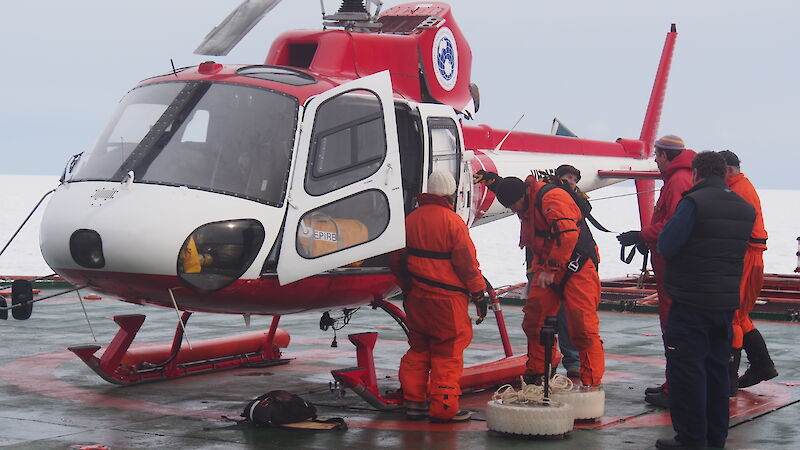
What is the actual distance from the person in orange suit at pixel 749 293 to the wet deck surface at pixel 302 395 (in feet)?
0.57

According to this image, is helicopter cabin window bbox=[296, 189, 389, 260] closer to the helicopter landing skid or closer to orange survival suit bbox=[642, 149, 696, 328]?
the helicopter landing skid

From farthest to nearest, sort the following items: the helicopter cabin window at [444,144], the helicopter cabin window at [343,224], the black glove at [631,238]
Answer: the helicopter cabin window at [444,144]
the black glove at [631,238]
the helicopter cabin window at [343,224]

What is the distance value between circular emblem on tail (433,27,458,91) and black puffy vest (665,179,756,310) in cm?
358

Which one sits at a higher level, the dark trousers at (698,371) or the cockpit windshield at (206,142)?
the cockpit windshield at (206,142)

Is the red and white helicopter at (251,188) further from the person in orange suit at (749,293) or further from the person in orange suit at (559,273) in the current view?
the person in orange suit at (749,293)

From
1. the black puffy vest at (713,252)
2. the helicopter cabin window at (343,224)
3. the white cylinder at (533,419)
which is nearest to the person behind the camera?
the black puffy vest at (713,252)

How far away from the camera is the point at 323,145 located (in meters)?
7.39

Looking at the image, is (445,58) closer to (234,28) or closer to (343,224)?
(234,28)

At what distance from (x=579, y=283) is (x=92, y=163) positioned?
10.9 feet

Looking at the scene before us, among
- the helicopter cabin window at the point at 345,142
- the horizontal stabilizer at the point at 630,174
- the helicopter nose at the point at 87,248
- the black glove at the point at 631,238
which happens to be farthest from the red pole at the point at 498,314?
the horizontal stabilizer at the point at 630,174

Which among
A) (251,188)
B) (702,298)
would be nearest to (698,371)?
(702,298)

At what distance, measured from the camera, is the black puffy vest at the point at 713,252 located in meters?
6.28

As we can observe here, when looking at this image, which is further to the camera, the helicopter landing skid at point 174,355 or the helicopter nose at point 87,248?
the helicopter landing skid at point 174,355

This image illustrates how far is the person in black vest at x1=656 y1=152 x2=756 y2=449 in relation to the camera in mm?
6285
